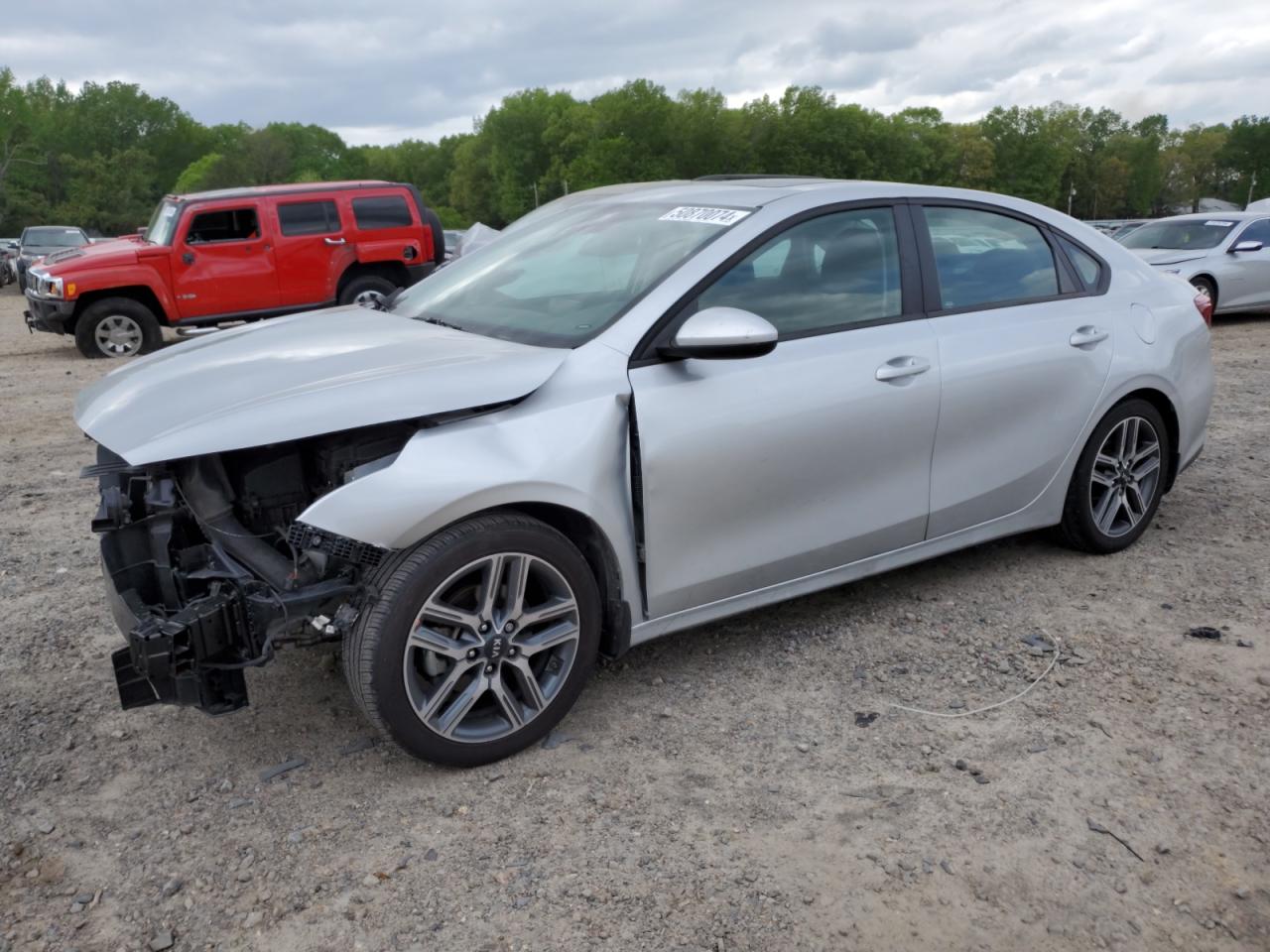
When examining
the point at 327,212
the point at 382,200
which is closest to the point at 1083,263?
the point at 327,212

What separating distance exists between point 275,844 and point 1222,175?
14034 cm

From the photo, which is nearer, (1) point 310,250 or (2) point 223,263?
(2) point 223,263

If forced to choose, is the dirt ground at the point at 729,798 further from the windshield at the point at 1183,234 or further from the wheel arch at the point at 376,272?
the windshield at the point at 1183,234

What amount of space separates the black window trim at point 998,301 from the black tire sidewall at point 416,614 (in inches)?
69.6

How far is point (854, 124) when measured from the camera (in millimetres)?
91562

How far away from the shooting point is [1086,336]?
→ 442cm

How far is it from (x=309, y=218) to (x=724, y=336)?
1091 cm

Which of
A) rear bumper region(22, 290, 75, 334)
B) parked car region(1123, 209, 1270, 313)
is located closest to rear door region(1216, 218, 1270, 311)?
parked car region(1123, 209, 1270, 313)

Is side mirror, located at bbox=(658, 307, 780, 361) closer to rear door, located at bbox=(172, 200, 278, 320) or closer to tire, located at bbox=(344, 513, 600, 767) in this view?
tire, located at bbox=(344, 513, 600, 767)

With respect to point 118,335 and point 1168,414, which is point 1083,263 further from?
point 118,335

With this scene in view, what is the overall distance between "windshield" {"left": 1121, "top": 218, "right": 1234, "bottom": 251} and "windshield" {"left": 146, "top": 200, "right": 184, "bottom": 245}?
11.6 meters

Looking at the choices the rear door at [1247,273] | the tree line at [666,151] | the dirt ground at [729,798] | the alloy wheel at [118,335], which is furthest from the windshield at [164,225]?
the tree line at [666,151]

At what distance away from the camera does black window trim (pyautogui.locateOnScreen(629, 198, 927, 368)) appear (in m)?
3.33

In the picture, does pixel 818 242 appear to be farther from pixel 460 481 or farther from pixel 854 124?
pixel 854 124
